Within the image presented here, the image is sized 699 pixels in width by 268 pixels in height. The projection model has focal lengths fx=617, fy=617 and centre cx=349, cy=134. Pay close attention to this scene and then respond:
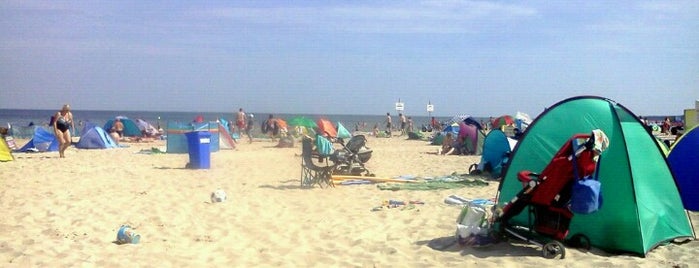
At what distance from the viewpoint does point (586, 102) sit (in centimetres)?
698

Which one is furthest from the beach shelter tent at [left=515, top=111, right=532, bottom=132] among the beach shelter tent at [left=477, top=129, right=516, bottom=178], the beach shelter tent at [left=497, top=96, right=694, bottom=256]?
the beach shelter tent at [left=497, top=96, right=694, bottom=256]

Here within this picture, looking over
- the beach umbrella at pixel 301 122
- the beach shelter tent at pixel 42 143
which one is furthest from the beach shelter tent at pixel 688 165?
the beach umbrella at pixel 301 122

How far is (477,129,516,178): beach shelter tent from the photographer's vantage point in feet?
40.8

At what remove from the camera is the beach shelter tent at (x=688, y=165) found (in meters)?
8.44

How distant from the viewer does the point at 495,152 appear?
1270 centimetres

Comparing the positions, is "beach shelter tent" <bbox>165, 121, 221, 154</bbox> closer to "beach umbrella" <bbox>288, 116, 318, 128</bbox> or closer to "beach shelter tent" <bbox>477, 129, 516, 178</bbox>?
"beach umbrella" <bbox>288, 116, 318, 128</bbox>

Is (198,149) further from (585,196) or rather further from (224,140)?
(585,196)

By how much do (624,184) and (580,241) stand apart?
2.46ft

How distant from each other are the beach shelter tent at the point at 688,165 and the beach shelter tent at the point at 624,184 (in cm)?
191

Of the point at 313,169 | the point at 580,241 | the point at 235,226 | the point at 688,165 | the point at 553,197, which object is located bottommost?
the point at 235,226

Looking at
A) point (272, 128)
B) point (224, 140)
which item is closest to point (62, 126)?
point (224, 140)

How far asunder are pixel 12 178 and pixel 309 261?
25.4 ft

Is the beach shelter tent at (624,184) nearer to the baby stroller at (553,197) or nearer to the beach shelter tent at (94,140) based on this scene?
the baby stroller at (553,197)

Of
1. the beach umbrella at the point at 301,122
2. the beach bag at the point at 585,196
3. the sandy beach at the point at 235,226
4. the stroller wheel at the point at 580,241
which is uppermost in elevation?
the beach umbrella at the point at 301,122
